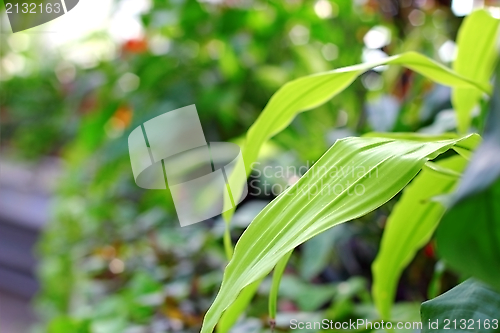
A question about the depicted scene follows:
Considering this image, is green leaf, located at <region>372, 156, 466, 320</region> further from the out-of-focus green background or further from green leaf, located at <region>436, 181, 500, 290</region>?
green leaf, located at <region>436, 181, 500, 290</region>

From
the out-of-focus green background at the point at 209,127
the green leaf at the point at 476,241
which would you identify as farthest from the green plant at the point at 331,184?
the out-of-focus green background at the point at 209,127

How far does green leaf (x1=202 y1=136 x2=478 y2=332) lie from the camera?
21cm

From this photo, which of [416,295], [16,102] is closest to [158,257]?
[416,295]

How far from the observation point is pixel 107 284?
78 cm

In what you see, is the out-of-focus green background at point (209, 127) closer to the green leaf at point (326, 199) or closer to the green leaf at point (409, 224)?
the green leaf at point (409, 224)

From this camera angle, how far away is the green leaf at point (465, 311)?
0.23 m

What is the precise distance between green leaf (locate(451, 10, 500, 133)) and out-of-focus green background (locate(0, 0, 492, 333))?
0.08 metres

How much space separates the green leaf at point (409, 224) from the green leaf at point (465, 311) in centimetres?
15

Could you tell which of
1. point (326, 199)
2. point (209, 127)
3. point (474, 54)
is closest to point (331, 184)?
point (326, 199)

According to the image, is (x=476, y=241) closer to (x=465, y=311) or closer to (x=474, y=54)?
(x=465, y=311)

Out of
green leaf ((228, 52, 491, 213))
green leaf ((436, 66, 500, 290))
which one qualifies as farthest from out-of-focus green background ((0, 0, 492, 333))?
green leaf ((436, 66, 500, 290))

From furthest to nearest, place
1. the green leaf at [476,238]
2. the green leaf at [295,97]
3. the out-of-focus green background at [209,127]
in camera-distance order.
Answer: the out-of-focus green background at [209,127]
the green leaf at [295,97]
the green leaf at [476,238]

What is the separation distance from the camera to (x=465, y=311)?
23cm

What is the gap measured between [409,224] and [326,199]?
20cm
